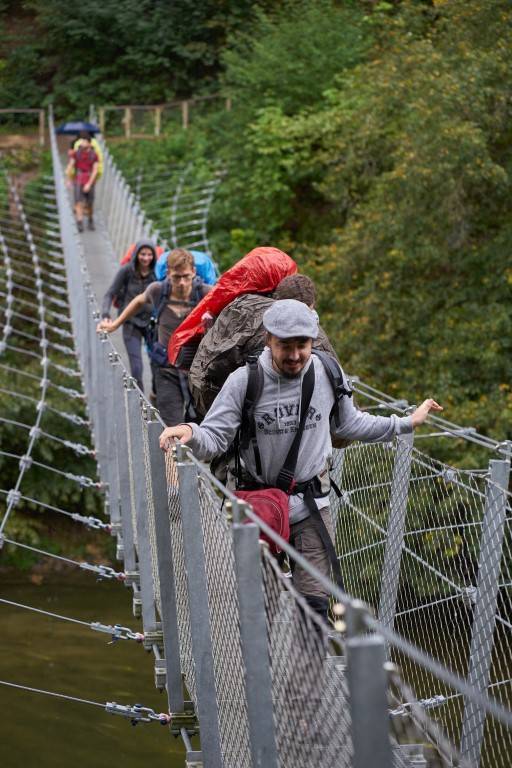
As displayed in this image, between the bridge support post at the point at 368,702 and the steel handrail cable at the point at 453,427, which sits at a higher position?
the bridge support post at the point at 368,702

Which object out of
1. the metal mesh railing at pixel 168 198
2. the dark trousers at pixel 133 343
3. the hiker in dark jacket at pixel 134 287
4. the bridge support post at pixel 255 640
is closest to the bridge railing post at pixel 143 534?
the bridge support post at pixel 255 640

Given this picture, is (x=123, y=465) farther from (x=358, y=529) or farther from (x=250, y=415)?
(x=250, y=415)

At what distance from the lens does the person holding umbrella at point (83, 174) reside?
1472 centimetres

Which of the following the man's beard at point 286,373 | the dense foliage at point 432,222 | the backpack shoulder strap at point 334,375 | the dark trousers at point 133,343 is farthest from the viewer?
the dense foliage at point 432,222

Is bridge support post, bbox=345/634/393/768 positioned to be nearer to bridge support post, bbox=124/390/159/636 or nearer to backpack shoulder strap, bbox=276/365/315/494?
backpack shoulder strap, bbox=276/365/315/494

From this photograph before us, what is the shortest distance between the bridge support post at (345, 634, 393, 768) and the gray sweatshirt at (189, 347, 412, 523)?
1.55 m

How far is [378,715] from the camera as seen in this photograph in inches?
66.7

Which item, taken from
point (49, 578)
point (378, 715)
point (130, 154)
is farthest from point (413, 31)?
point (378, 715)

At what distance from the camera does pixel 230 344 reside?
3.62 metres

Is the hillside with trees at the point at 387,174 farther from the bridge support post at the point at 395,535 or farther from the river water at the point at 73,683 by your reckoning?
the bridge support post at the point at 395,535

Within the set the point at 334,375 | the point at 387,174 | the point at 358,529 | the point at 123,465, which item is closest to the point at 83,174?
the point at 387,174

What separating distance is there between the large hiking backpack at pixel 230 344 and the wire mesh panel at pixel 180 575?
0.84 ft

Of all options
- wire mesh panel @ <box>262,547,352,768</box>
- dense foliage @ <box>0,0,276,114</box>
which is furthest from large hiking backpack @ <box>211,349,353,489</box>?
dense foliage @ <box>0,0,276,114</box>

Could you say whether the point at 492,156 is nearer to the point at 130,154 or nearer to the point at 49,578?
the point at 49,578
